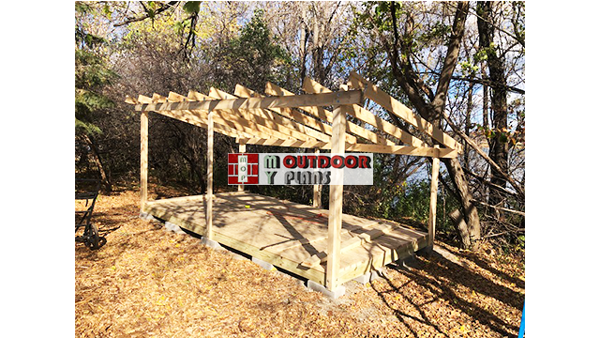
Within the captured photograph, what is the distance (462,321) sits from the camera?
3.91 metres

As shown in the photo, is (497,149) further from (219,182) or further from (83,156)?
(83,156)

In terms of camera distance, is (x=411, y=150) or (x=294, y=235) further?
(x=294, y=235)

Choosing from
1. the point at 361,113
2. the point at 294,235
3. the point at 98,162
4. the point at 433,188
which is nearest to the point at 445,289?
A: the point at 433,188

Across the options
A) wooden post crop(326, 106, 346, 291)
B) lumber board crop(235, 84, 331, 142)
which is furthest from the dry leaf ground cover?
lumber board crop(235, 84, 331, 142)

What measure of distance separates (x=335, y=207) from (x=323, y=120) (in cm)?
262

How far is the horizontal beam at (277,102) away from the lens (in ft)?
12.0

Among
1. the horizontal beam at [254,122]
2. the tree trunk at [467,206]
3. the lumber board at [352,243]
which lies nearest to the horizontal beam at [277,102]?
the horizontal beam at [254,122]

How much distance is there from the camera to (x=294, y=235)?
18.4 feet

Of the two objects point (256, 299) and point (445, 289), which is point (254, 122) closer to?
point (256, 299)

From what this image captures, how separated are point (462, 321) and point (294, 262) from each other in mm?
2328

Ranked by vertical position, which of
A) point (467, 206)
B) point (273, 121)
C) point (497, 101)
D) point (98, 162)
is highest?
point (497, 101)

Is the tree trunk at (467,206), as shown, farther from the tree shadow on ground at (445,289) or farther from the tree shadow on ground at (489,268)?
the tree shadow on ground at (445,289)

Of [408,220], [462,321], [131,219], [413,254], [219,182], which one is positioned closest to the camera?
[462,321]

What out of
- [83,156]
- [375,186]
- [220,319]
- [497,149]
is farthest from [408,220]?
[83,156]
